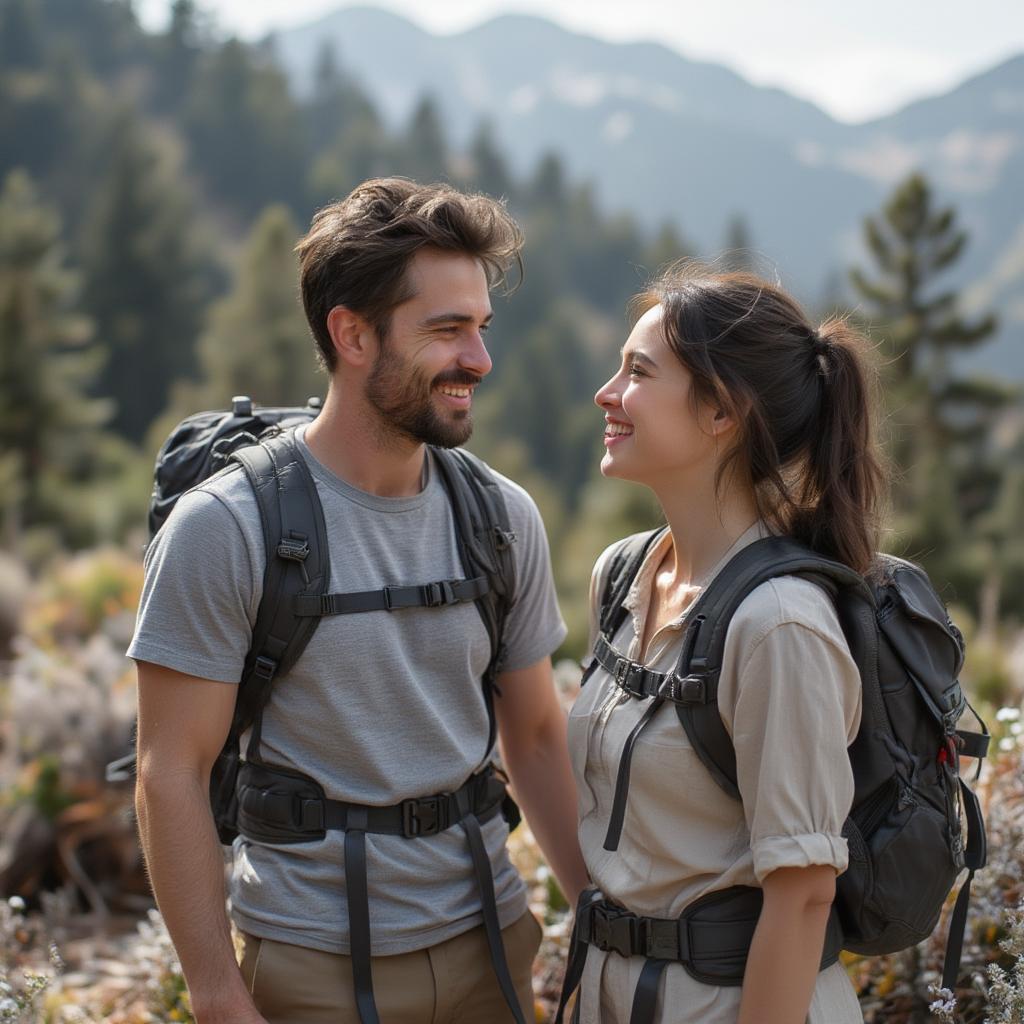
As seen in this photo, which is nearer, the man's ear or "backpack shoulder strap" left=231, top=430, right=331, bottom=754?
"backpack shoulder strap" left=231, top=430, right=331, bottom=754

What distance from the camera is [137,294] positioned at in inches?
1938

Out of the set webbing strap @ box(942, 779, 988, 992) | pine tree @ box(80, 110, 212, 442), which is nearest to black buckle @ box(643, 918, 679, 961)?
webbing strap @ box(942, 779, 988, 992)

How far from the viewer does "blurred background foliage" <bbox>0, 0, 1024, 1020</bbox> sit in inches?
248

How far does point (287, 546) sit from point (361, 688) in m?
0.34

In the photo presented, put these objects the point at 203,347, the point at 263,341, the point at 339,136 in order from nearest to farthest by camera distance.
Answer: the point at 263,341, the point at 203,347, the point at 339,136

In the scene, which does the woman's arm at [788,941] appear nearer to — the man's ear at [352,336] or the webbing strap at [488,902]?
the webbing strap at [488,902]

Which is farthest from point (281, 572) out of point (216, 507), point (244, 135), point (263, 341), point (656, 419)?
point (244, 135)

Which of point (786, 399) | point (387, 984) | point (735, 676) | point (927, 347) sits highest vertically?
point (786, 399)

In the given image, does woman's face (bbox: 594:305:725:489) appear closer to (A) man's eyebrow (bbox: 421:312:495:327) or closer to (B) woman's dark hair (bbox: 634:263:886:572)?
(B) woman's dark hair (bbox: 634:263:886:572)

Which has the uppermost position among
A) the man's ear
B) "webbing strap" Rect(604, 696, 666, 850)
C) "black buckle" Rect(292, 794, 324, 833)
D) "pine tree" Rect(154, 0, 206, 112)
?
"pine tree" Rect(154, 0, 206, 112)

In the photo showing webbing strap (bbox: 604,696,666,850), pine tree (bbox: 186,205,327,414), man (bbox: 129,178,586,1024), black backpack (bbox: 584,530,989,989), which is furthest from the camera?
pine tree (bbox: 186,205,327,414)

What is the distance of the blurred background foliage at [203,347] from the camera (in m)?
6.30

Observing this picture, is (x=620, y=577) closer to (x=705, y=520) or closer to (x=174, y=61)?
(x=705, y=520)

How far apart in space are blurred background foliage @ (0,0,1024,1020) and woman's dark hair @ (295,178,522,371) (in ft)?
1.39
